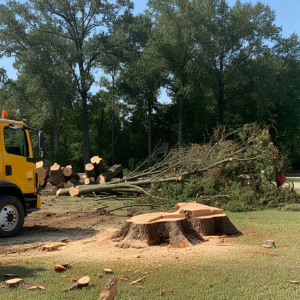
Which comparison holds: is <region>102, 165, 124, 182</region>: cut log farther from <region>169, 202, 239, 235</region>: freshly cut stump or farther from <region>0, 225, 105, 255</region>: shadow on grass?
<region>169, 202, 239, 235</region>: freshly cut stump

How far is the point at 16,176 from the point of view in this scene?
7.49 metres

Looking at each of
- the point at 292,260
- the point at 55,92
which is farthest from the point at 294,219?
the point at 55,92

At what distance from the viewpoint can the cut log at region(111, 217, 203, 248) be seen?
585 cm

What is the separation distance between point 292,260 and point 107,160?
31.5 metres

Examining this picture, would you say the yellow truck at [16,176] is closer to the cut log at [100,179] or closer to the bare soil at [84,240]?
the bare soil at [84,240]

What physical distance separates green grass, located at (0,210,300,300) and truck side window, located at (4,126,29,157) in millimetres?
2938

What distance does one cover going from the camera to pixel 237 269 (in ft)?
15.1

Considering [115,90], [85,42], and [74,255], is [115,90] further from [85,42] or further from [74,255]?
[74,255]

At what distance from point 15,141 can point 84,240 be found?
281 centimetres

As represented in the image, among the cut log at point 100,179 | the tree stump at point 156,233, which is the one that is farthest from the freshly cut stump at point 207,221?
the cut log at point 100,179

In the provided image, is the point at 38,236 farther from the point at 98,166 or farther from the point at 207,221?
the point at 98,166

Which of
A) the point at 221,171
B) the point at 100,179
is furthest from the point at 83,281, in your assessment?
the point at 100,179

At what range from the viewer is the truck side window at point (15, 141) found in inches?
290

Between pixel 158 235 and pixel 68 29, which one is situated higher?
pixel 68 29
